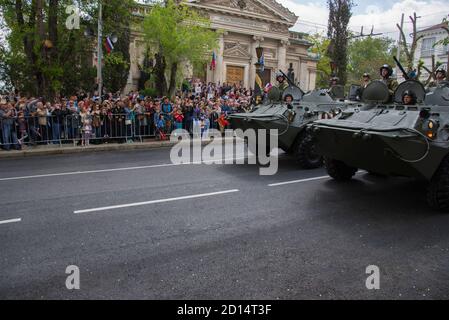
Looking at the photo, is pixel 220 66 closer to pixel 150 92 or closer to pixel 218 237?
pixel 150 92

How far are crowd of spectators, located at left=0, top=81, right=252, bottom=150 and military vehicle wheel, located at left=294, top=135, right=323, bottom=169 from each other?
6986 mm

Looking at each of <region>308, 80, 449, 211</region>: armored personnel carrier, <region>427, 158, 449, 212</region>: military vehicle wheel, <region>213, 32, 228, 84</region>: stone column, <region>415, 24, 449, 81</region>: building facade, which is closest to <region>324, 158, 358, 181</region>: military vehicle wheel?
<region>308, 80, 449, 211</region>: armored personnel carrier

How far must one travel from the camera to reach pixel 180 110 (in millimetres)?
15961

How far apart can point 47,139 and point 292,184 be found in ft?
28.7

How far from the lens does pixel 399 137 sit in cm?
602

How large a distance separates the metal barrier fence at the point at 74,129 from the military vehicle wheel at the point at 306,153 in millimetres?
7023

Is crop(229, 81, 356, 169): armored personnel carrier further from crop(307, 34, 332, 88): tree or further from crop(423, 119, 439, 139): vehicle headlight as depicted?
crop(307, 34, 332, 88): tree

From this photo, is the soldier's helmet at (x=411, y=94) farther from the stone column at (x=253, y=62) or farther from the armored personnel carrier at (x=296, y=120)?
the stone column at (x=253, y=62)

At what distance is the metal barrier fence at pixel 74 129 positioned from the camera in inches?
494

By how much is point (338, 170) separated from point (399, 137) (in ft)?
8.79

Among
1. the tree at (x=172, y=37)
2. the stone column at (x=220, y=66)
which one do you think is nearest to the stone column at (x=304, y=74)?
the stone column at (x=220, y=66)

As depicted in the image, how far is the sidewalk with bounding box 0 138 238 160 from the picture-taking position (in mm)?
12086

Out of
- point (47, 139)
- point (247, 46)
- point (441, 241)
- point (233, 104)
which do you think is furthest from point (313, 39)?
point (441, 241)
